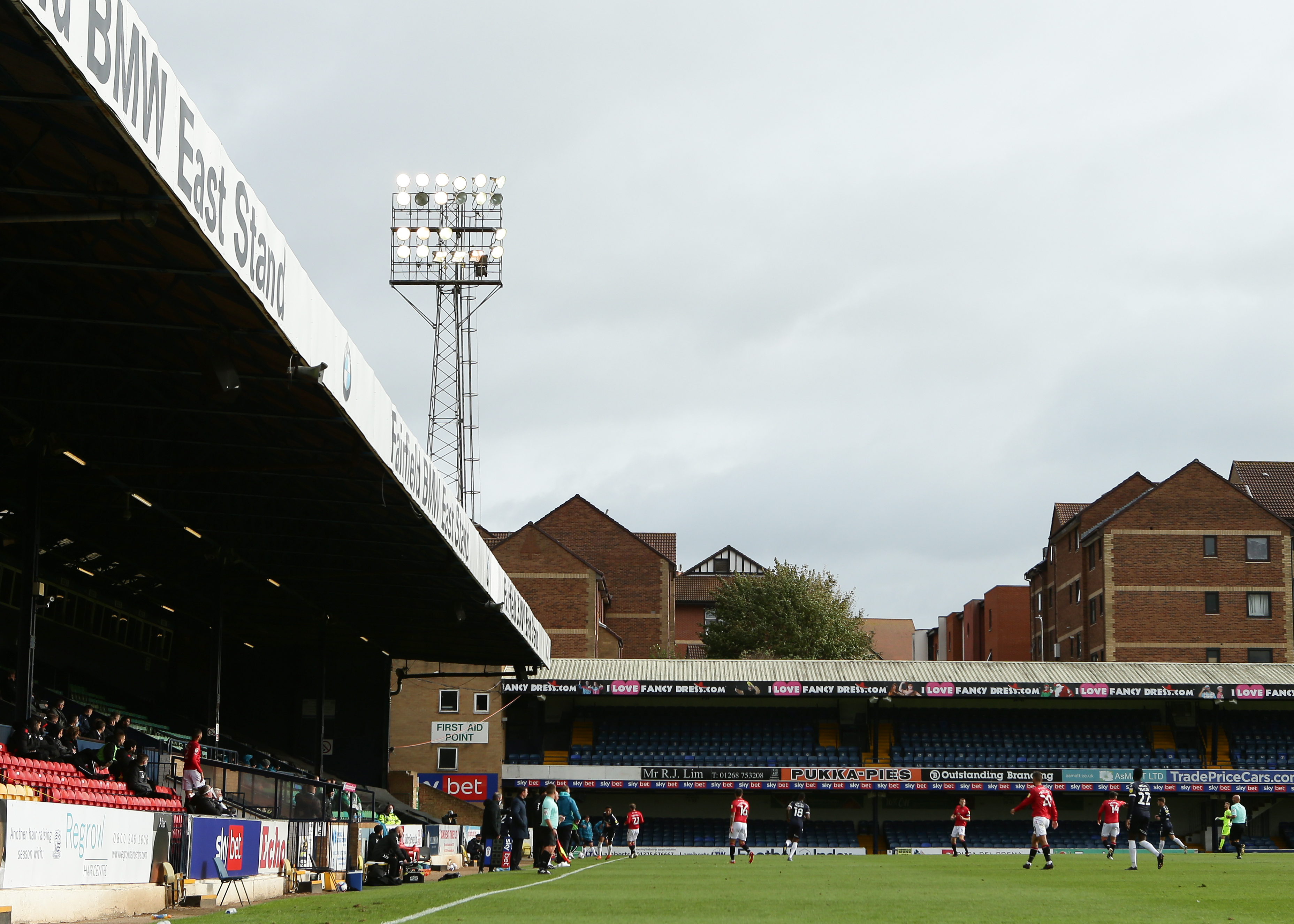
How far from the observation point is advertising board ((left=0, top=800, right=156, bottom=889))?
43.2ft

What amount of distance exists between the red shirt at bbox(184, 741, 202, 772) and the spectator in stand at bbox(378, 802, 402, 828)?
6.68 m

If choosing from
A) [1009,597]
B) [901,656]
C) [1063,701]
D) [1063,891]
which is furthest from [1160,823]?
[901,656]

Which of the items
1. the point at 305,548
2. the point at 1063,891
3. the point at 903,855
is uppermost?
the point at 305,548

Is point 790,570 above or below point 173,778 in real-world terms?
above

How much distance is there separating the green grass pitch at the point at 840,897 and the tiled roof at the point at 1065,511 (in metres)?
50.3

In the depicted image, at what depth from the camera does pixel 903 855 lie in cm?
4050

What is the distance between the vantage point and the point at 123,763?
20547 millimetres

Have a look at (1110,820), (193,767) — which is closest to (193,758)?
(193,767)

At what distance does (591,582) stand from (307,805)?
140 ft

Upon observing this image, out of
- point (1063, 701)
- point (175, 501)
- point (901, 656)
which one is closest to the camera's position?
point (175, 501)

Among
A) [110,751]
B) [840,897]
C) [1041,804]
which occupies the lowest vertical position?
[840,897]

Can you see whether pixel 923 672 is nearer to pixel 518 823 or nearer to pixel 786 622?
pixel 786 622

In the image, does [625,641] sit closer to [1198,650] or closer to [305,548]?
[1198,650]

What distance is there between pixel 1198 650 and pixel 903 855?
31.1 metres
